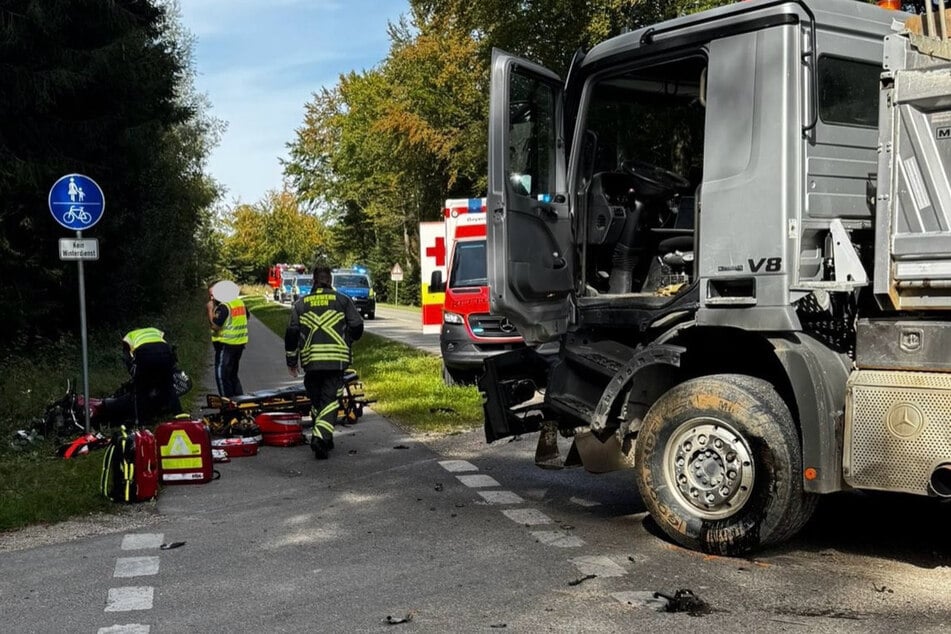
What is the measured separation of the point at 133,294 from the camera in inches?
898

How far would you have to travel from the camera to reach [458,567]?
216 inches

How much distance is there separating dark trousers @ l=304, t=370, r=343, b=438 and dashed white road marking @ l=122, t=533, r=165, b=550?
288 centimetres

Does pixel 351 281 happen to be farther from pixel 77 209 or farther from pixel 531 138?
pixel 531 138

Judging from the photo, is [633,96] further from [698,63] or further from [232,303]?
[232,303]

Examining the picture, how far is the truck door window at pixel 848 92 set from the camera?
17.4 ft

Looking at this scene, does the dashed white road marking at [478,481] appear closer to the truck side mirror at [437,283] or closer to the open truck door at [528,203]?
the open truck door at [528,203]

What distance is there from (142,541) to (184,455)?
193cm

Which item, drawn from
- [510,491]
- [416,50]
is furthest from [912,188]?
[416,50]

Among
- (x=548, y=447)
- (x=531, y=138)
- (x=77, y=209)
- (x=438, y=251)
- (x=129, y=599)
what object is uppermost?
(x=531, y=138)

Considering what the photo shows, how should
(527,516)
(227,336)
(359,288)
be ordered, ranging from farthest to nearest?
(359,288) < (227,336) < (527,516)

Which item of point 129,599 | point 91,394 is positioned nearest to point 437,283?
point 91,394

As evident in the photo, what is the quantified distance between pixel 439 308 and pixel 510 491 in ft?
30.9

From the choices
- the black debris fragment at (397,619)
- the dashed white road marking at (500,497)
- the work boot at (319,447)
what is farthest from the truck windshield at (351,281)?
the black debris fragment at (397,619)

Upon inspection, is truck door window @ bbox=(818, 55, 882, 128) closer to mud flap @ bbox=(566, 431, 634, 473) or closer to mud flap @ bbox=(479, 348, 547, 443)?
mud flap @ bbox=(566, 431, 634, 473)
